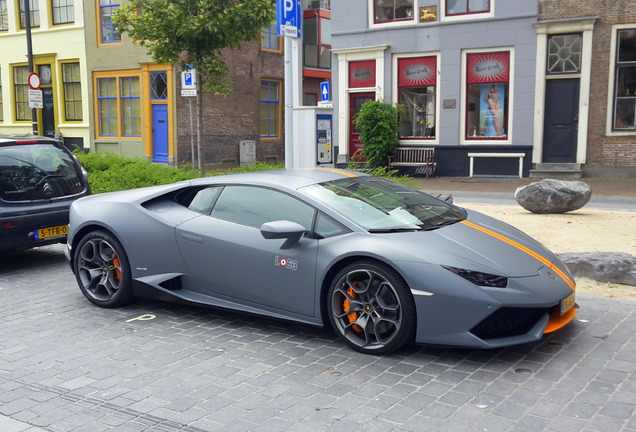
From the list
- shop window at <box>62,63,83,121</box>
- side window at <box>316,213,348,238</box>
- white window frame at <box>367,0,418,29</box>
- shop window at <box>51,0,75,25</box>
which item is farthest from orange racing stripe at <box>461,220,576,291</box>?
shop window at <box>51,0,75,25</box>

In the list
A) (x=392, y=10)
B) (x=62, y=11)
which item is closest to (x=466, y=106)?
(x=392, y=10)

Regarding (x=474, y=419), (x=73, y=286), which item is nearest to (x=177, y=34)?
(x=73, y=286)

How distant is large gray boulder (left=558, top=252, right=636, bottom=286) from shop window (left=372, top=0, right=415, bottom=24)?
14.7 metres

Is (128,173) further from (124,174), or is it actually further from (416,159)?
(416,159)

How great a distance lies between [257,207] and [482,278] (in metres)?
1.98

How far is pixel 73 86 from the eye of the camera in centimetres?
2672

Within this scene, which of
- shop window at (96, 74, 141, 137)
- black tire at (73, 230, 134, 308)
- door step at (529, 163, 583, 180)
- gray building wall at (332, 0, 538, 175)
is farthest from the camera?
shop window at (96, 74, 141, 137)

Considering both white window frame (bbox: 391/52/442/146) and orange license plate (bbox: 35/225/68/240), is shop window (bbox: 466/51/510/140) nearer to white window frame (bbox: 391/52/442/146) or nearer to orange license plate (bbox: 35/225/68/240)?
white window frame (bbox: 391/52/442/146)

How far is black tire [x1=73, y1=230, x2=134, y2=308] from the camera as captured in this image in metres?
6.11

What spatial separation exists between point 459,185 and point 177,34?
8.34 m

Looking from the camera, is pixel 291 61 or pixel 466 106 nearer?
pixel 291 61

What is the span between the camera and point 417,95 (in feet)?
67.3

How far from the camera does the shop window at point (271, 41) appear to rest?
27.5 m

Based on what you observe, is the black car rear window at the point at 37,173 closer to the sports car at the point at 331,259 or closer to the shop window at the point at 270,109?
the sports car at the point at 331,259
